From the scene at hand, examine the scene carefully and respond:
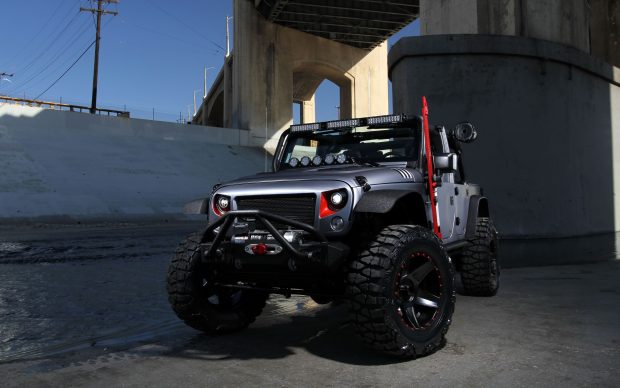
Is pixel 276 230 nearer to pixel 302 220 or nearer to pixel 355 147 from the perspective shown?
pixel 302 220

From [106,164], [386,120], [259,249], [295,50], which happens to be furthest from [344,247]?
[295,50]

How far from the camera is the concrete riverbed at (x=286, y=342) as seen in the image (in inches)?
135

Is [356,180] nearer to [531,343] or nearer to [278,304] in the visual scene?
[531,343]

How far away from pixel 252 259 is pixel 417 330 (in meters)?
1.33

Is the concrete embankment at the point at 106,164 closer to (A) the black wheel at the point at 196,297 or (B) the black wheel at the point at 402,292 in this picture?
(A) the black wheel at the point at 196,297

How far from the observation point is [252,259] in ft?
12.1

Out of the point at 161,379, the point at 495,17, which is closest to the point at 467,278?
the point at 161,379

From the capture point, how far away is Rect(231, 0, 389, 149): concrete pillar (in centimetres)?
4066

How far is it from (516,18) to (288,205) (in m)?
9.45

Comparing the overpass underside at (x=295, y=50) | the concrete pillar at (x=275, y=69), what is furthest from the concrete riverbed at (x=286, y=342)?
the concrete pillar at (x=275, y=69)

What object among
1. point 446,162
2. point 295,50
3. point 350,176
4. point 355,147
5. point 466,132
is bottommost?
point 350,176

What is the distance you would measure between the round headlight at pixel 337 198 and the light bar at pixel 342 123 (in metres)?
1.62

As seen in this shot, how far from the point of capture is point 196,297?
424cm

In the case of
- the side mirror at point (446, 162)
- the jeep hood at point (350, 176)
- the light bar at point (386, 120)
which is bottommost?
the jeep hood at point (350, 176)
